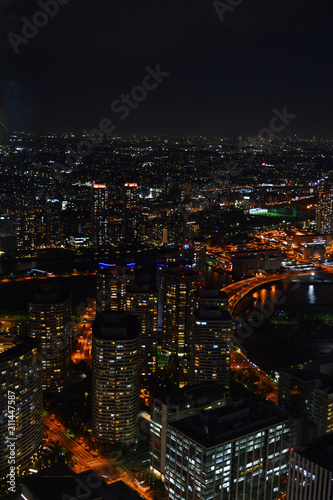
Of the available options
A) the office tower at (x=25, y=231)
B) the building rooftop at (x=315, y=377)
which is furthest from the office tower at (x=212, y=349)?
the office tower at (x=25, y=231)

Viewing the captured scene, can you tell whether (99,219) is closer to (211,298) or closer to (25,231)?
(25,231)

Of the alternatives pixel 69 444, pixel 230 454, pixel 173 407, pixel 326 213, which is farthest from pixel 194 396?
pixel 326 213

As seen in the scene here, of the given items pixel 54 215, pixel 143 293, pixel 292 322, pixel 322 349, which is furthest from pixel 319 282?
pixel 54 215

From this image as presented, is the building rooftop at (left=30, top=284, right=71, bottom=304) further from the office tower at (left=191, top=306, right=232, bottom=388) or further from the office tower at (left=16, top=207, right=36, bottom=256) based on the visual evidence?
the office tower at (left=16, top=207, right=36, bottom=256)

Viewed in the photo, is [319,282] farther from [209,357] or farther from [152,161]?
[152,161]

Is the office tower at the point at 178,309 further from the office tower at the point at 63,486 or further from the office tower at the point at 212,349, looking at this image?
the office tower at the point at 63,486
